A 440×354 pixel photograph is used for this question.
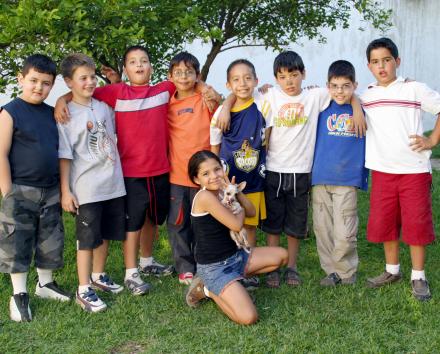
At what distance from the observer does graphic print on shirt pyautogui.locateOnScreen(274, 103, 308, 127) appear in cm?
399

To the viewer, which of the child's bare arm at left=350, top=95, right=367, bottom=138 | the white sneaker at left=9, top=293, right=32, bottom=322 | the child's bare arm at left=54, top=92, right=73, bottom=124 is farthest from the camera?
the child's bare arm at left=350, top=95, right=367, bottom=138

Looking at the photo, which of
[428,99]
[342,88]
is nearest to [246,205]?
[342,88]

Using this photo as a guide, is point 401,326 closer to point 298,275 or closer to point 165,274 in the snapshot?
point 298,275

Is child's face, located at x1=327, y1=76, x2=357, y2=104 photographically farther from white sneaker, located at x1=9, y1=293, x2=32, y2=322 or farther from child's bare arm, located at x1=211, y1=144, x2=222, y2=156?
white sneaker, located at x1=9, y1=293, x2=32, y2=322

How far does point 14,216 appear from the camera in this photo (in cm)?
358

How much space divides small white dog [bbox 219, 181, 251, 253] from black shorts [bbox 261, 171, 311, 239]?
405 millimetres

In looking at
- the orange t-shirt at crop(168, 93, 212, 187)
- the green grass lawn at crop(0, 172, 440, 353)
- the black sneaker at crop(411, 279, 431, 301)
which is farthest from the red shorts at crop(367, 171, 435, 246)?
the orange t-shirt at crop(168, 93, 212, 187)

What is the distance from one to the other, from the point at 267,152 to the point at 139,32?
Result: 1.23m

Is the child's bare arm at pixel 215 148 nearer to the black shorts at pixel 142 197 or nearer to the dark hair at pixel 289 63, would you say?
the black shorts at pixel 142 197

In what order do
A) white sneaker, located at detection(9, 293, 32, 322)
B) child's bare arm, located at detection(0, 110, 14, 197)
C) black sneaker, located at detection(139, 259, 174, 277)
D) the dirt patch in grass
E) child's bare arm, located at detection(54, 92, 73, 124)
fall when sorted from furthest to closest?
black sneaker, located at detection(139, 259, 174, 277) → child's bare arm, located at detection(54, 92, 73, 124) → white sneaker, located at detection(9, 293, 32, 322) → child's bare arm, located at detection(0, 110, 14, 197) → the dirt patch in grass

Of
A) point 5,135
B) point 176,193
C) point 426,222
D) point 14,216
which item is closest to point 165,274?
point 176,193

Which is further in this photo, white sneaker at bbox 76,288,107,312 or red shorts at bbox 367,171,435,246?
red shorts at bbox 367,171,435,246

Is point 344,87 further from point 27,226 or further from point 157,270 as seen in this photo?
point 27,226

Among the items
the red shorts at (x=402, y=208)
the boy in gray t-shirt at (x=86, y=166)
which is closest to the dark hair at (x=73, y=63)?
the boy in gray t-shirt at (x=86, y=166)
